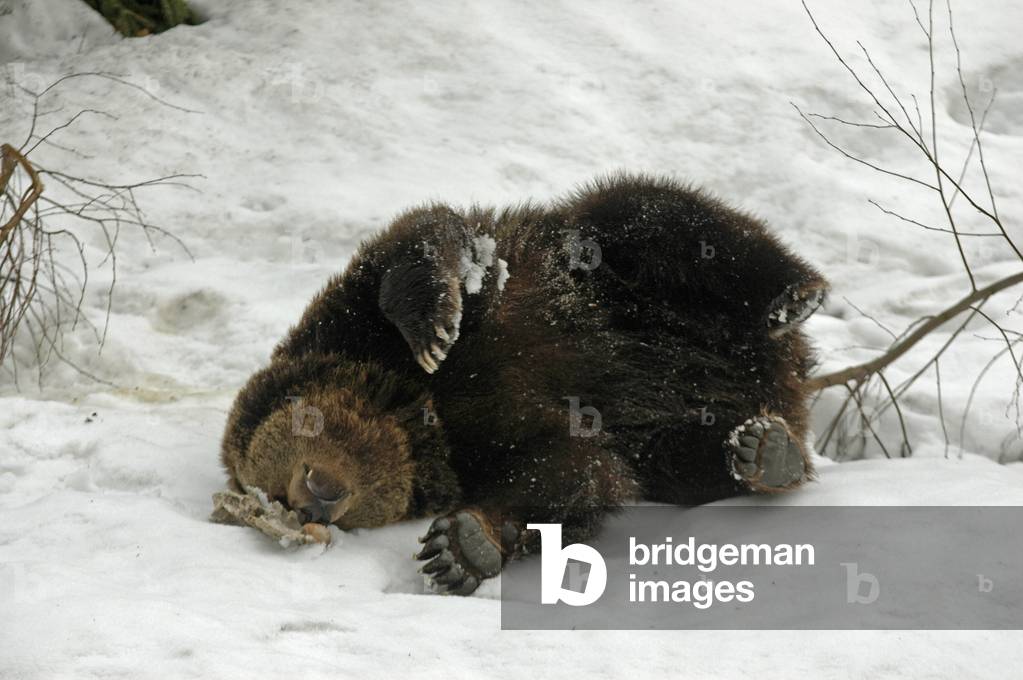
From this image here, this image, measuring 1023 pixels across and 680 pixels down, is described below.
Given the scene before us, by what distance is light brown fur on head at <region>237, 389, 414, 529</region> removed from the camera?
12.0 feet

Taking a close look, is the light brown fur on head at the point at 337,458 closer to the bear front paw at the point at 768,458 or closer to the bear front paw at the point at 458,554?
the bear front paw at the point at 458,554

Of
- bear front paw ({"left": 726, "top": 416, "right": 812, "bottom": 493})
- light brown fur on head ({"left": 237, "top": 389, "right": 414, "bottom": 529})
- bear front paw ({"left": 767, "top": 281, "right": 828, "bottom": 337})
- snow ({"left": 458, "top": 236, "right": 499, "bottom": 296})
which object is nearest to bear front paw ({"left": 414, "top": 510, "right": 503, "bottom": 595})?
light brown fur on head ({"left": 237, "top": 389, "right": 414, "bottom": 529})

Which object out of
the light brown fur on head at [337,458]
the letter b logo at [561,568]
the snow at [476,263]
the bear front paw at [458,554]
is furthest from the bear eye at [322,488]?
the snow at [476,263]

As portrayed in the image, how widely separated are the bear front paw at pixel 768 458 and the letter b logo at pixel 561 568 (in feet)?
2.35

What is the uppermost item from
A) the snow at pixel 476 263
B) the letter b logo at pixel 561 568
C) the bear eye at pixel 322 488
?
the snow at pixel 476 263

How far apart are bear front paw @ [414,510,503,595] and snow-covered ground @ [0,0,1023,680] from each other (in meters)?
0.09

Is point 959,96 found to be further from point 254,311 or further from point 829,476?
point 254,311

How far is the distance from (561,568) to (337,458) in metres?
0.92

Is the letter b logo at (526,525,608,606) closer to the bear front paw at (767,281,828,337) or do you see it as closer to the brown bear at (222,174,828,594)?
the brown bear at (222,174,828,594)

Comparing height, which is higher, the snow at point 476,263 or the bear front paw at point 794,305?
the snow at point 476,263

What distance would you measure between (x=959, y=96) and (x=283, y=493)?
642 cm

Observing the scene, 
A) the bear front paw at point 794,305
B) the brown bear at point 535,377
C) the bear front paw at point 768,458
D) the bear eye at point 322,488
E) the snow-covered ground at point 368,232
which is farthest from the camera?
the bear front paw at point 794,305

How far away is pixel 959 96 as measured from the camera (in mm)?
7742

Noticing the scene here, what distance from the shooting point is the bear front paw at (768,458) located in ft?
12.8
